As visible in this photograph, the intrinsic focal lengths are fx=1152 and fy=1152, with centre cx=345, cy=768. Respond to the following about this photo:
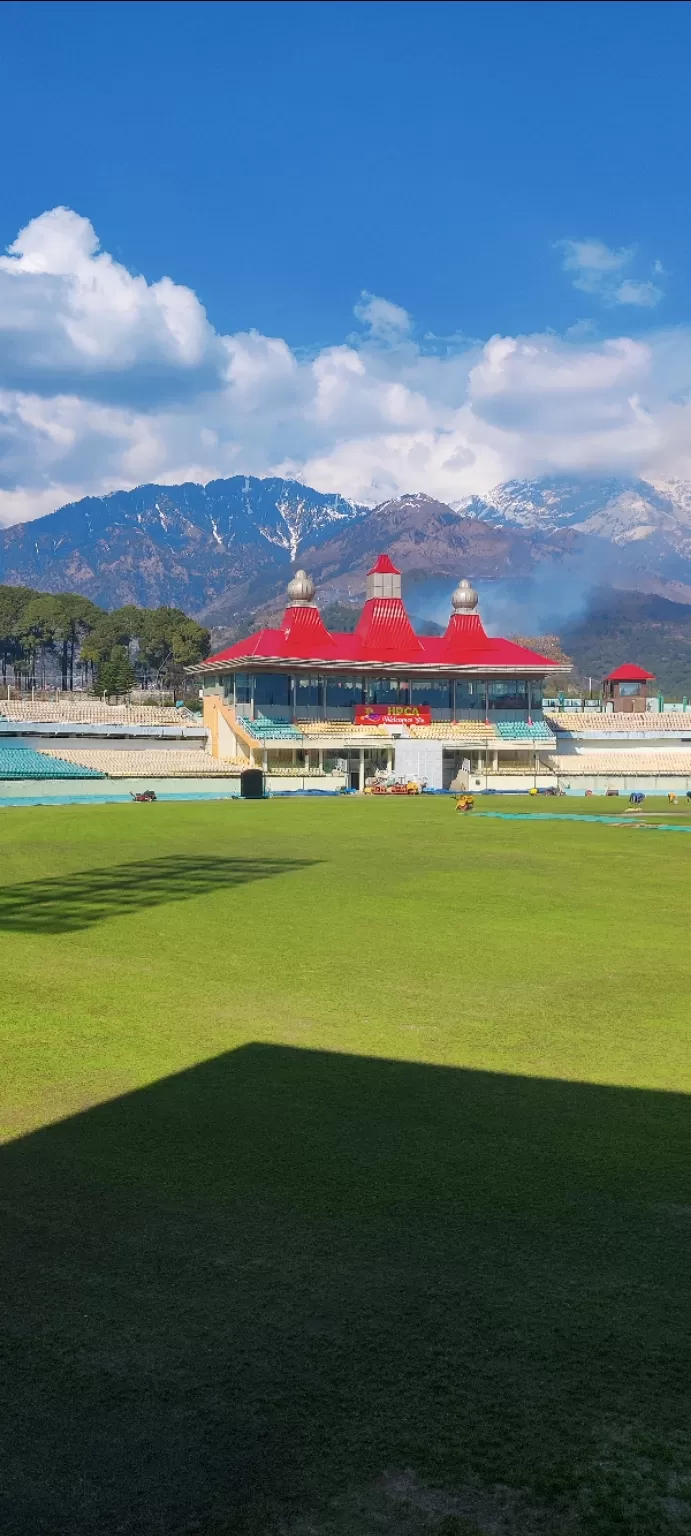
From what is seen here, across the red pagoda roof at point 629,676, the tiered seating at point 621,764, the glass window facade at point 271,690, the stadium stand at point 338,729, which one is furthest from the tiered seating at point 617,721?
the glass window facade at point 271,690

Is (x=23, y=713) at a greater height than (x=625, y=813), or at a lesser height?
greater

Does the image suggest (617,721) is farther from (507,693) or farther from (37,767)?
(37,767)

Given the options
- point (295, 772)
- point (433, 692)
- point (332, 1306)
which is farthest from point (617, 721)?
point (332, 1306)

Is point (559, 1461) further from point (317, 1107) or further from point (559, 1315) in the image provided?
point (317, 1107)

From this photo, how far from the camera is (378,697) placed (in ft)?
265

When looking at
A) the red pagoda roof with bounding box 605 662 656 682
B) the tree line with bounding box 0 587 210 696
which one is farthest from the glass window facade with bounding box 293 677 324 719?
the tree line with bounding box 0 587 210 696

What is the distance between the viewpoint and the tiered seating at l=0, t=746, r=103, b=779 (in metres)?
65.2

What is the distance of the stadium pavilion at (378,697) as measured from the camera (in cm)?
7481

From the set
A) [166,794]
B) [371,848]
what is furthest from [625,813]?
[166,794]

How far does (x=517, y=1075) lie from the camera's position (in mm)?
8656

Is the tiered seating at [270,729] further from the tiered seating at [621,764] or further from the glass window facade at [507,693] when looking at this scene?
the tiered seating at [621,764]

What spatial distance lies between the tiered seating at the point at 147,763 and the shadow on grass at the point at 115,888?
138 ft

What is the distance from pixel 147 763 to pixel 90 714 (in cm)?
1200

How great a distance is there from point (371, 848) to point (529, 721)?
55387 millimetres
